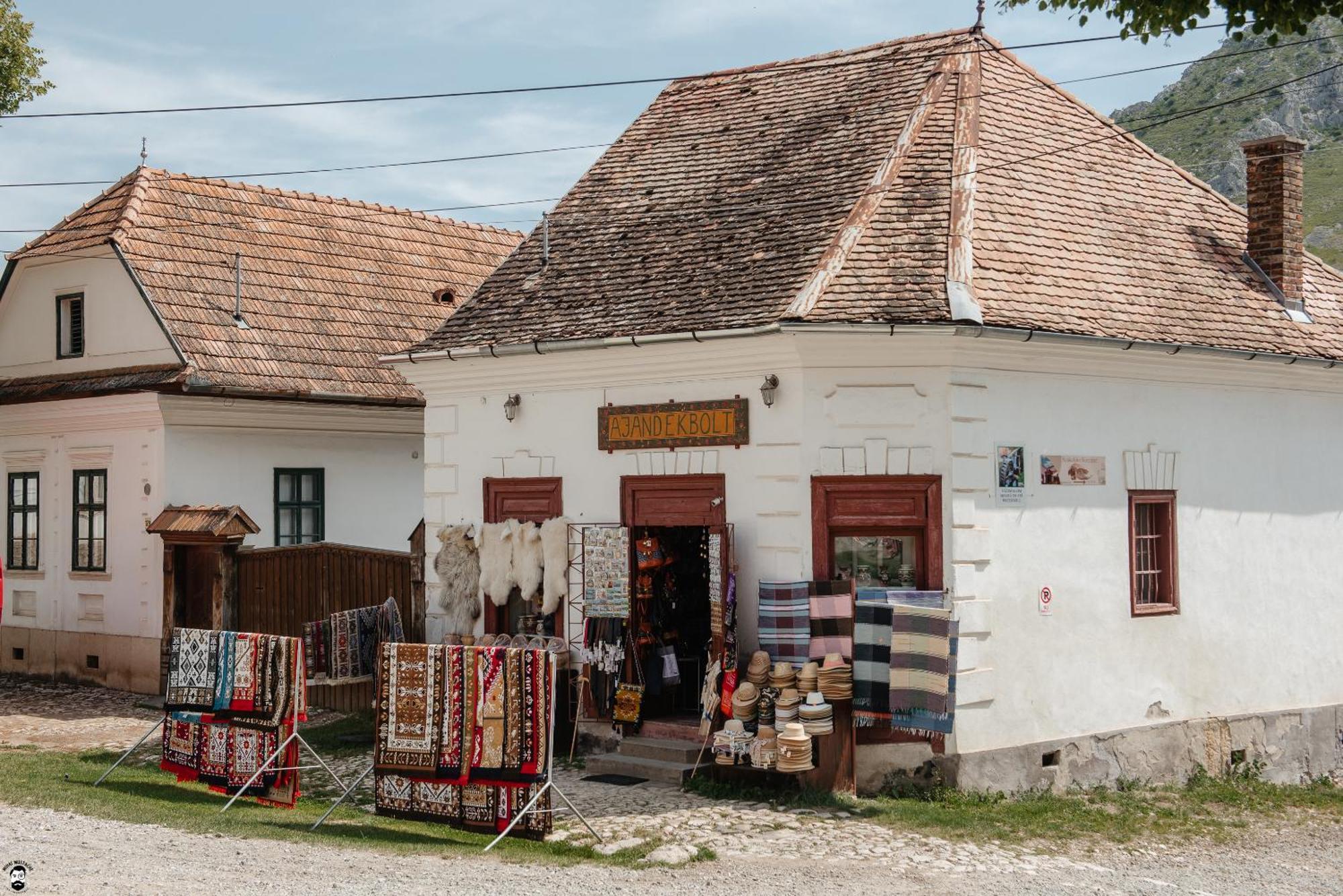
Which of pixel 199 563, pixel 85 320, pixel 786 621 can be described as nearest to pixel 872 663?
pixel 786 621

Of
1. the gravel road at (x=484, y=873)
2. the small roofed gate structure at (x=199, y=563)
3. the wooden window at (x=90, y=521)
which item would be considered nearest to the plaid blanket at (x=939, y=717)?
the gravel road at (x=484, y=873)

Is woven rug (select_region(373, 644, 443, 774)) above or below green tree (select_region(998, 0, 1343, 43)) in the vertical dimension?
below

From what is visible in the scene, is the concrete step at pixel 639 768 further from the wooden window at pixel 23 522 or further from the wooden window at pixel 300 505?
the wooden window at pixel 23 522

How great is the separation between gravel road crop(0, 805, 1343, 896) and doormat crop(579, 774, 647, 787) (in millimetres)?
3043

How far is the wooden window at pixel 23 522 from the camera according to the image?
21922 millimetres

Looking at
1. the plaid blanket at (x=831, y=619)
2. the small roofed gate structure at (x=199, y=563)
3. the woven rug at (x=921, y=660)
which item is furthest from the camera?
the small roofed gate structure at (x=199, y=563)

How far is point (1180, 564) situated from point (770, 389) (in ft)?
15.6

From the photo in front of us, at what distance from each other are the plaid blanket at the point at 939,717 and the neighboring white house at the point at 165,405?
34.1ft

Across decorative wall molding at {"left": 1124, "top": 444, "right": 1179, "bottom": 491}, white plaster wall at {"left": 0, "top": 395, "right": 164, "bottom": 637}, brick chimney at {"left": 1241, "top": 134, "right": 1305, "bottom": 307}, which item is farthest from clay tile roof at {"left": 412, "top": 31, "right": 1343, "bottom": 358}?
white plaster wall at {"left": 0, "top": 395, "right": 164, "bottom": 637}

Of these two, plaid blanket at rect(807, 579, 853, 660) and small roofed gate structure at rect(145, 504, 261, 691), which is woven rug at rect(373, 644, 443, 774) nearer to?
plaid blanket at rect(807, 579, 853, 660)

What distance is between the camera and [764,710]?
43.4 ft

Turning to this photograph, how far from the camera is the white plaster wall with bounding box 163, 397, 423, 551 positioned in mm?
19922

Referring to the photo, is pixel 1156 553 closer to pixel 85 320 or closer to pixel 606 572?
pixel 606 572

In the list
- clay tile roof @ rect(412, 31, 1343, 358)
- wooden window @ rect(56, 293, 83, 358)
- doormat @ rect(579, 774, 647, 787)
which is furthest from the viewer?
wooden window @ rect(56, 293, 83, 358)
